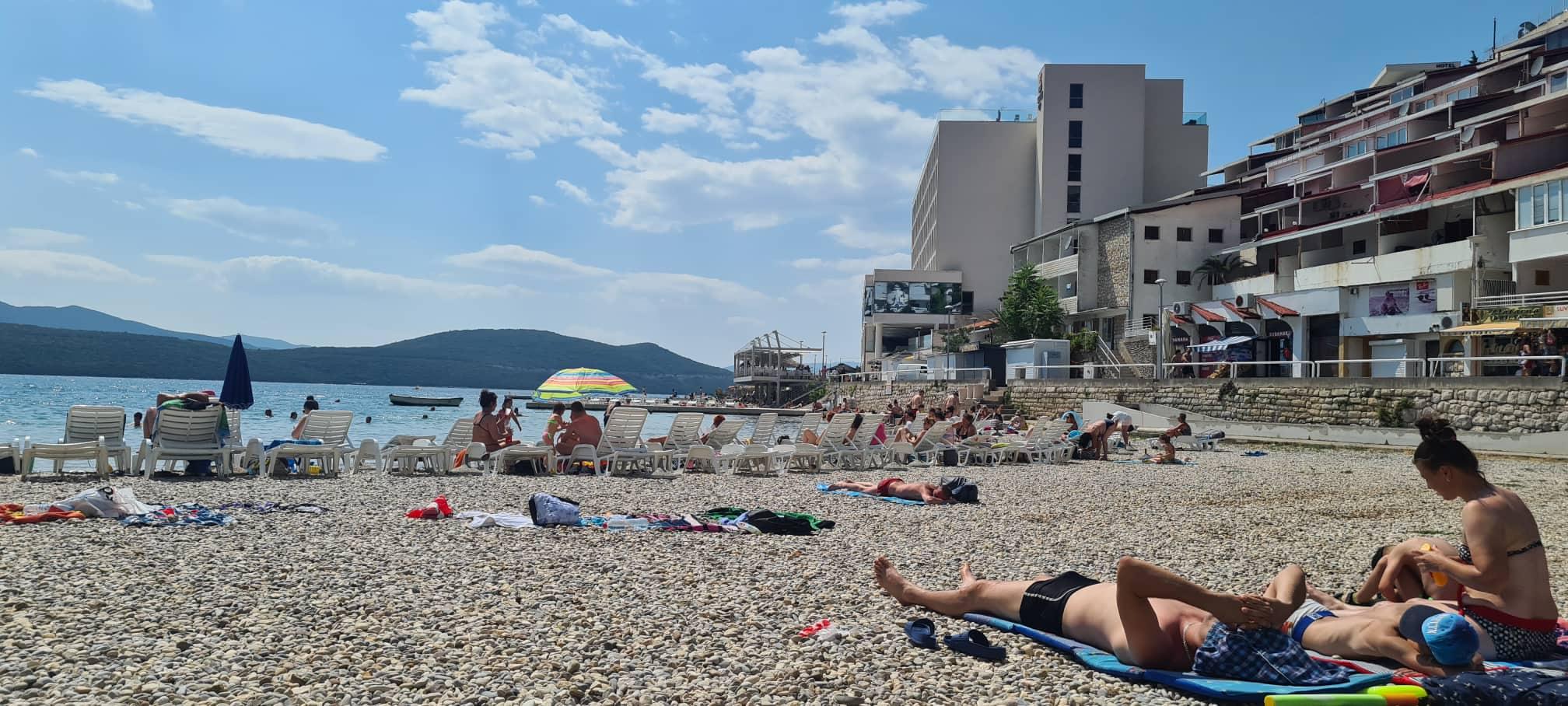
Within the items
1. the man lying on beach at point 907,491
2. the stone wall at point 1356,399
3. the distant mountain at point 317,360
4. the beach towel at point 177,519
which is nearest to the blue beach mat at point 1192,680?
the man lying on beach at point 907,491

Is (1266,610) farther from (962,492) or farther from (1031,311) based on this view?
(1031,311)

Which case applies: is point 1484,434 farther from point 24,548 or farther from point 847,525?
point 24,548

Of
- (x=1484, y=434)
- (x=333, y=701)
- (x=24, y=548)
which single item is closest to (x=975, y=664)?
(x=333, y=701)

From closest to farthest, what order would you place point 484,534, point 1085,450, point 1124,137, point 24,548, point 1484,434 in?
1. point 24,548
2. point 484,534
3. point 1085,450
4. point 1484,434
5. point 1124,137

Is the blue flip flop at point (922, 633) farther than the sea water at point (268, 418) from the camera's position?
No

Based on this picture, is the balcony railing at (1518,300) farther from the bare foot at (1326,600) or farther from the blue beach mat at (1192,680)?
the blue beach mat at (1192,680)

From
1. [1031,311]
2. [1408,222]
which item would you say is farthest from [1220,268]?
[1408,222]

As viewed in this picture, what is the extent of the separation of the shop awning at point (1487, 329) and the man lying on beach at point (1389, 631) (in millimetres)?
24339

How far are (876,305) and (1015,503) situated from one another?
2263 inches

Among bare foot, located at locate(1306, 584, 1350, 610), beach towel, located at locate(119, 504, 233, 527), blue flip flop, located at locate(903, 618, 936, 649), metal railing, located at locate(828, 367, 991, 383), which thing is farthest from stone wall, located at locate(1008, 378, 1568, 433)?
beach towel, located at locate(119, 504, 233, 527)

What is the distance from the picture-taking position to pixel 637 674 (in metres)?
3.93

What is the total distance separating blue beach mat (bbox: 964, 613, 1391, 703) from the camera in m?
3.57

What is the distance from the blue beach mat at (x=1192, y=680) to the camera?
3568 mm

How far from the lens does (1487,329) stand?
23.9m
